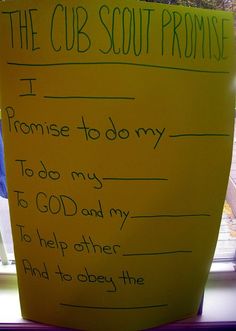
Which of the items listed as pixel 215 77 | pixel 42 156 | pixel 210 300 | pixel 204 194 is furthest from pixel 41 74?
pixel 210 300

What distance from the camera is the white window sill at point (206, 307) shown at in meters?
1.08

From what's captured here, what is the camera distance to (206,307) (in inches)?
46.4

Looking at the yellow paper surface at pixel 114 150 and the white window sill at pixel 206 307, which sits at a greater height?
the yellow paper surface at pixel 114 150

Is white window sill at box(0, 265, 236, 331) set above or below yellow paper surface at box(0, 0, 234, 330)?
below

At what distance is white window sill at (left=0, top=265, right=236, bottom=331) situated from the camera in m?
1.08

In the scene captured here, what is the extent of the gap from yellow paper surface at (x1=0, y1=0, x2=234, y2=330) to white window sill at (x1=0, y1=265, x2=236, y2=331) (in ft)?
0.47

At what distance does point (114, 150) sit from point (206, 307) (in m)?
0.77

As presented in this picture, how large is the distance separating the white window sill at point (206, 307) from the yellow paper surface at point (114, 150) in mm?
145

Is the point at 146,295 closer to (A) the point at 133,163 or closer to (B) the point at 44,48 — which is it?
(A) the point at 133,163

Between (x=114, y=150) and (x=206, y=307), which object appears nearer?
(x=114, y=150)

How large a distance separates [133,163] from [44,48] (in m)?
0.38

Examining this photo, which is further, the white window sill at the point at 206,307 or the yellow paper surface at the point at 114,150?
the white window sill at the point at 206,307

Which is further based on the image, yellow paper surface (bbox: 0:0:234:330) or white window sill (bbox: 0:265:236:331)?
white window sill (bbox: 0:265:236:331)

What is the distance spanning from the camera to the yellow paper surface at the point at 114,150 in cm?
78
